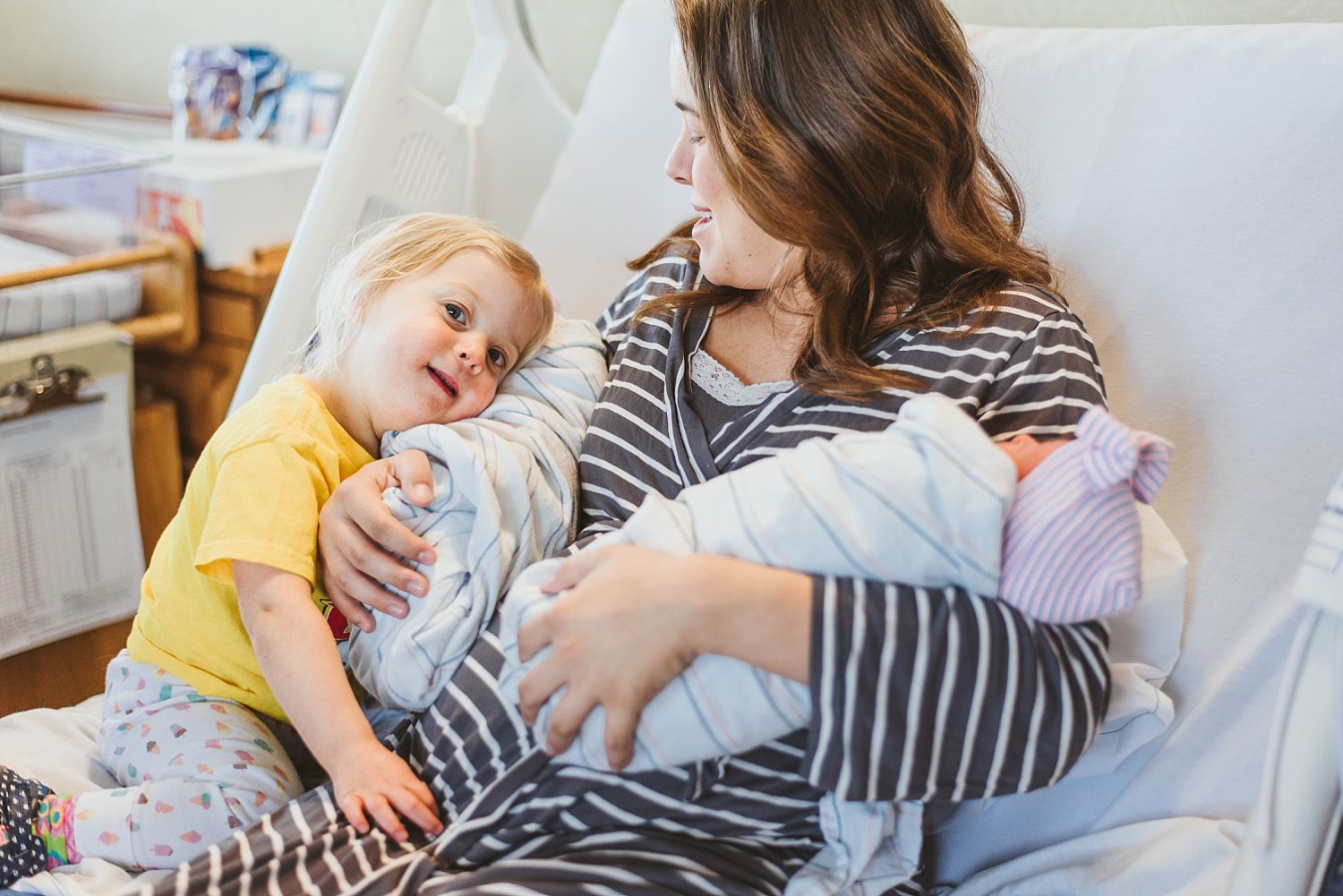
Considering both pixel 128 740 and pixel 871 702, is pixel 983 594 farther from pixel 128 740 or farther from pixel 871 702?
pixel 128 740

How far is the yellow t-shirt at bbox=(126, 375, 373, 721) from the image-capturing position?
1044mm

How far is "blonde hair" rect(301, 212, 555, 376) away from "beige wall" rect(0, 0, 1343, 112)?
1.01 metres

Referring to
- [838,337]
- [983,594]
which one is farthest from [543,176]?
[983,594]

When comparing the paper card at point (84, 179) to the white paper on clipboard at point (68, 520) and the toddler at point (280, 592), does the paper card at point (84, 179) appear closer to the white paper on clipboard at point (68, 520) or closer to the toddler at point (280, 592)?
the white paper on clipboard at point (68, 520)

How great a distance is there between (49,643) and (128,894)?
104cm

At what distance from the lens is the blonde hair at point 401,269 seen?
4.03ft

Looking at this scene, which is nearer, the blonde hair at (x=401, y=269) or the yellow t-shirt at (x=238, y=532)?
the yellow t-shirt at (x=238, y=532)

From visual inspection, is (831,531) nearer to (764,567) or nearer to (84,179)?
(764,567)

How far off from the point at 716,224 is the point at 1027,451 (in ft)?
1.39

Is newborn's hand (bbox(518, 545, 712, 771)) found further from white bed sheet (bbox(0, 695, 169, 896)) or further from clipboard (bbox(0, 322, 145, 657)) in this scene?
clipboard (bbox(0, 322, 145, 657))

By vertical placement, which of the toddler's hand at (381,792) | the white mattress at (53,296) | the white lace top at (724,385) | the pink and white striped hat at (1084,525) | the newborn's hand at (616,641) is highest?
the pink and white striped hat at (1084,525)

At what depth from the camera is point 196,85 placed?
236cm

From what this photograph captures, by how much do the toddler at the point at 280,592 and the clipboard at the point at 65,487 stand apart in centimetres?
60

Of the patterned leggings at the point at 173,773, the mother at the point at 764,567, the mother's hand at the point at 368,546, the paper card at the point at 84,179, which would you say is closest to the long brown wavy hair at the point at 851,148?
the mother at the point at 764,567
